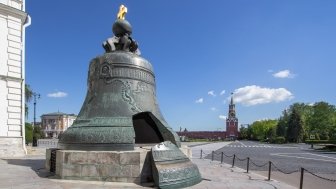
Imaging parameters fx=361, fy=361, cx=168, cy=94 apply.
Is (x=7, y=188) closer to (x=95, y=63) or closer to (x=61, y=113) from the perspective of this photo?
(x=95, y=63)

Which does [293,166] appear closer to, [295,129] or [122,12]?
[122,12]

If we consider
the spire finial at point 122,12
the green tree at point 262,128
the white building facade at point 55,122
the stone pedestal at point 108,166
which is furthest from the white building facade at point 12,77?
the white building facade at point 55,122

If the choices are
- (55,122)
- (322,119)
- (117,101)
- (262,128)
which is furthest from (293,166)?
(55,122)

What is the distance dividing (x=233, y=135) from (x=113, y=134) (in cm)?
14566

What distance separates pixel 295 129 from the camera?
74875 mm

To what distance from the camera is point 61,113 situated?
409ft

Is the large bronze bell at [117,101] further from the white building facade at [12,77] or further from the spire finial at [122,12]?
the white building facade at [12,77]

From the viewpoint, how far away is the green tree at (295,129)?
7425 centimetres

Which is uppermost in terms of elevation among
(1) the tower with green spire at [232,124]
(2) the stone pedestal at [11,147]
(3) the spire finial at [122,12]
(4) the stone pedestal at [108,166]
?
(3) the spire finial at [122,12]

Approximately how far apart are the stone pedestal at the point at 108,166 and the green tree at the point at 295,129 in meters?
71.7

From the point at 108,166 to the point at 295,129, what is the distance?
73268 mm

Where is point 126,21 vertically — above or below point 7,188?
above

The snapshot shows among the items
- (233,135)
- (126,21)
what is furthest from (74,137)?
(233,135)

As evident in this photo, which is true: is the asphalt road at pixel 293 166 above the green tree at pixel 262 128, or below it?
above
